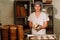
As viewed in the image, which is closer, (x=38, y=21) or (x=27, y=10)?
(x=38, y=21)

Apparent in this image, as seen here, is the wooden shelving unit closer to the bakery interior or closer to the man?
the bakery interior

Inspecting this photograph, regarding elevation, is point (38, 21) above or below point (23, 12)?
below

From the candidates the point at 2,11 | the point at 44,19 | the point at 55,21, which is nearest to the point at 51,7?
the point at 55,21

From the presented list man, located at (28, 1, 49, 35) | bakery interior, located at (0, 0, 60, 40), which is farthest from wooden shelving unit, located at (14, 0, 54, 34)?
man, located at (28, 1, 49, 35)

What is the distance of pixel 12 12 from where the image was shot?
4.58 meters

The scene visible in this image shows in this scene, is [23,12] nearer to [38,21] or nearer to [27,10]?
[27,10]

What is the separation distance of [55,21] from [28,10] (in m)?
0.86

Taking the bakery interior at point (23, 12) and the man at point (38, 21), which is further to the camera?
the bakery interior at point (23, 12)

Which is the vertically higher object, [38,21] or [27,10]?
[27,10]

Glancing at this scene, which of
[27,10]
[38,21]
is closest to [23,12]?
[27,10]

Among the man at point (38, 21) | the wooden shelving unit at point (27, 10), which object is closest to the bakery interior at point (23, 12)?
the wooden shelving unit at point (27, 10)

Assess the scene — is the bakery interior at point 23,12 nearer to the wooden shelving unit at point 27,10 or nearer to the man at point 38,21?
the wooden shelving unit at point 27,10

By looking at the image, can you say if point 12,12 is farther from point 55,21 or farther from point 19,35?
point 19,35

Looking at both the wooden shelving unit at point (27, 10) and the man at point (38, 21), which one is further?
the wooden shelving unit at point (27, 10)
